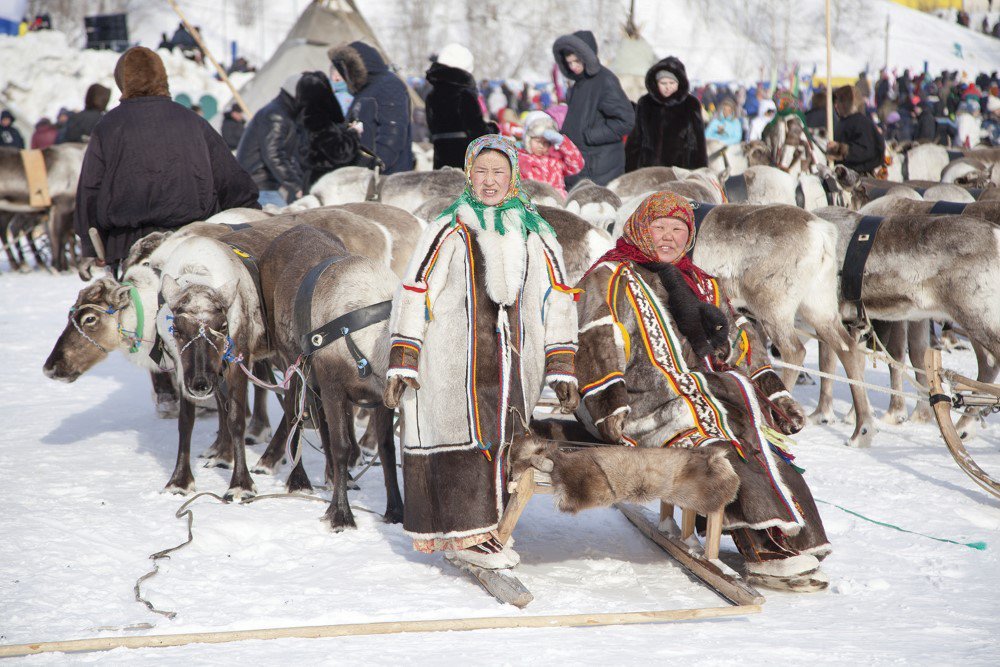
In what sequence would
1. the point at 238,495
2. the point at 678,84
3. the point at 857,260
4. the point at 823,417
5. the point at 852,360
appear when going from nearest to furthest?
the point at 238,495
the point at 857,260
the point at 852,360
the point at 823,417
the point at 678,84

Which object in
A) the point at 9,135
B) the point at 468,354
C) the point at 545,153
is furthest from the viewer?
the point at 9,135

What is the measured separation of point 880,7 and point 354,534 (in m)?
59.3

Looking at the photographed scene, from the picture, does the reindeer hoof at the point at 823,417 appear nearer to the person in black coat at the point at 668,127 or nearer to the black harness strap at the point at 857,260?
the black harness strap at the point at 857,260

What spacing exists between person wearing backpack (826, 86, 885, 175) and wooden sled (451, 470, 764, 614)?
6671mm

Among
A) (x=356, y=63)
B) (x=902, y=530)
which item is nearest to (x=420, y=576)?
(x=902, y=530)

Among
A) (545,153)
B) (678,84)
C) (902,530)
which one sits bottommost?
(902,530)

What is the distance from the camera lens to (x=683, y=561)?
3867mm

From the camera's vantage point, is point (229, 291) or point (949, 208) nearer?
point (229, 291)

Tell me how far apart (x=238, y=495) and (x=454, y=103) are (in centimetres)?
452

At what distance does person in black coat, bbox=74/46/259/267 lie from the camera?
5.44 metres

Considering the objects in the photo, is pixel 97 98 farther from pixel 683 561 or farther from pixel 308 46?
pixel 683 561

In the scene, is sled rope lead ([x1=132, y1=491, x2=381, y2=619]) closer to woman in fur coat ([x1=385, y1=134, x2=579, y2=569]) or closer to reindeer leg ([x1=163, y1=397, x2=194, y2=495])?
reindeer leg ([x1=163, y1=397, x2=194, y2=495])

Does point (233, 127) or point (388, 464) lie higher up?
point (233, 127)

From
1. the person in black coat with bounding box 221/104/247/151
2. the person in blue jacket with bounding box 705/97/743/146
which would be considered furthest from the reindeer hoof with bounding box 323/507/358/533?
the person in blue jacket with bounding box 705/97/743/146
